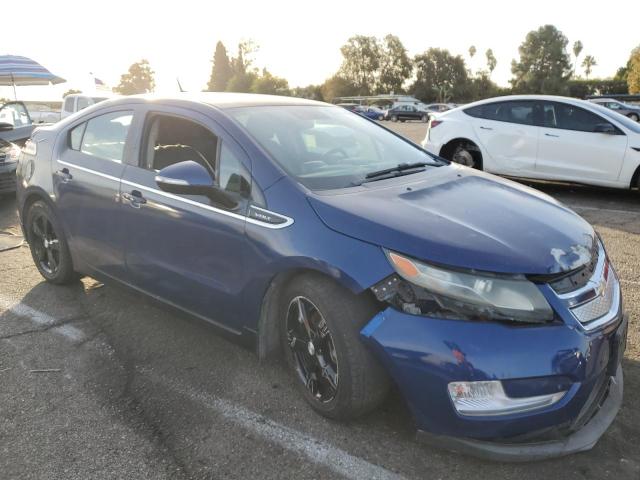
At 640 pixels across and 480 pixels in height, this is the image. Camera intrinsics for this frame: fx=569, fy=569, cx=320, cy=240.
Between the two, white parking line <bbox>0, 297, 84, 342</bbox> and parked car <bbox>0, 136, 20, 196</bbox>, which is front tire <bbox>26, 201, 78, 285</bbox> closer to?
white parking line <bbox>0, 297, 84, 342</bbox>

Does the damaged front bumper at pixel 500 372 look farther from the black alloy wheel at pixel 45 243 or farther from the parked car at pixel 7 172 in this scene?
the parked car at pixel 7 172

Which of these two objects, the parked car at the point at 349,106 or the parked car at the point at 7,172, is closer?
the parked car at the point at 349,106

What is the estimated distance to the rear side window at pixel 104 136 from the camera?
369 cm

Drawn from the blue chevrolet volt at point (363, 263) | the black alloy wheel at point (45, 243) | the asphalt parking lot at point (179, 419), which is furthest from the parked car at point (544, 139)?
the black alloy wheel at point (45, 243)

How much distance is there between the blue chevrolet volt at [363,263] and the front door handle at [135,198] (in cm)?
1

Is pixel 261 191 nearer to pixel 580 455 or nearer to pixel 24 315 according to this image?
pixel 580 455

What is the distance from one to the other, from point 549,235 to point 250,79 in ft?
345

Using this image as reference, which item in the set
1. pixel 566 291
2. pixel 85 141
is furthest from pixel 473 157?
pixel 566 291

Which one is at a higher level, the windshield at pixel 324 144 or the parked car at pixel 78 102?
the windshield at pixel 324 144

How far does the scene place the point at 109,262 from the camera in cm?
373

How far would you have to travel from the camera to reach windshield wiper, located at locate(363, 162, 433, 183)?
10.3 ft

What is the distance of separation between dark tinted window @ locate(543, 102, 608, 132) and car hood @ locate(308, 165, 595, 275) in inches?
215

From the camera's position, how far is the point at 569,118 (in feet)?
26.2

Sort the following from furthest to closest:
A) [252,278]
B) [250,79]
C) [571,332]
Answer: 1. [250,79]
2. [252,278]
3. [571,332]
